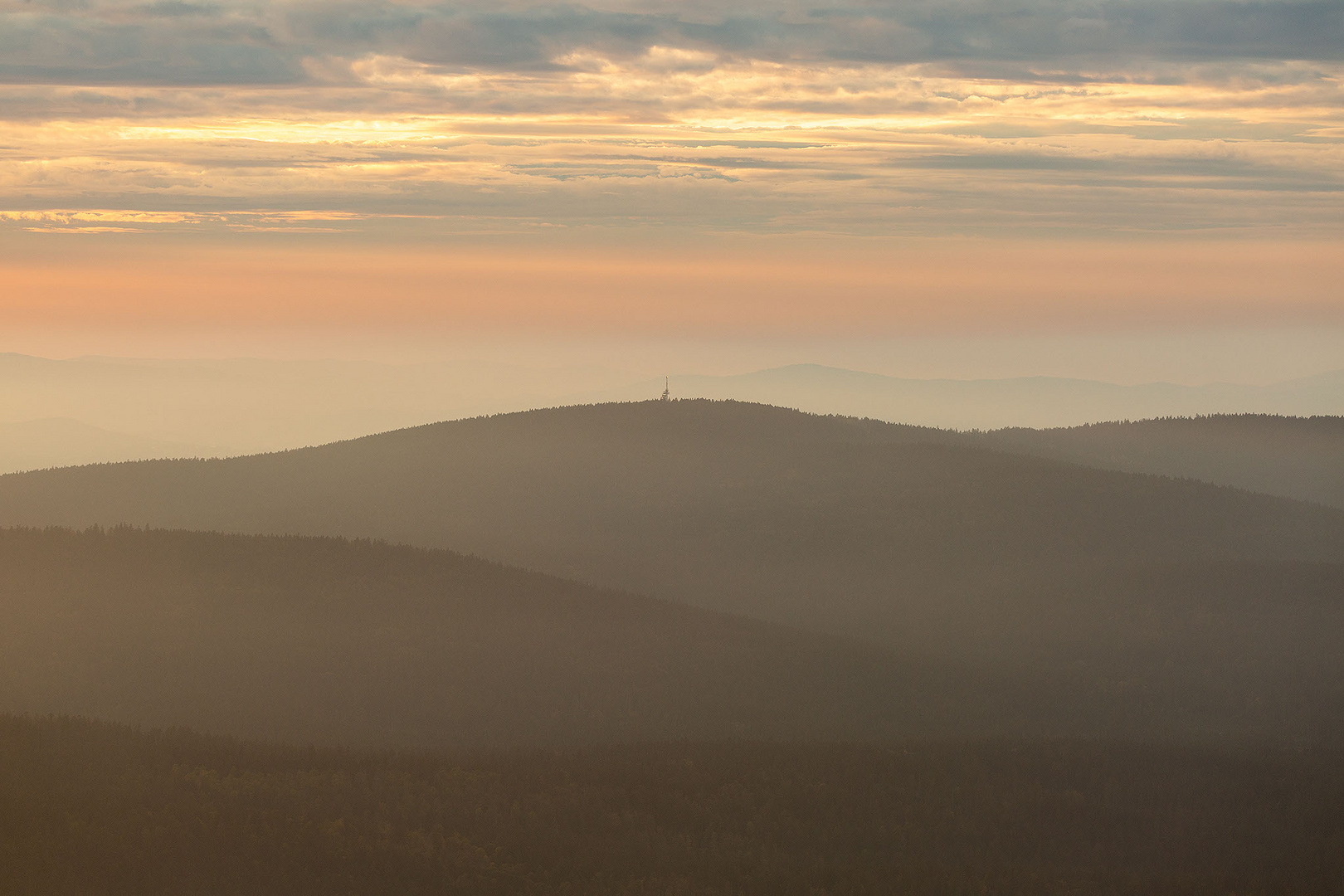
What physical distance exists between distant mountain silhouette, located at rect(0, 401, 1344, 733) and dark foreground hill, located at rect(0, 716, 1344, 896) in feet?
29.2

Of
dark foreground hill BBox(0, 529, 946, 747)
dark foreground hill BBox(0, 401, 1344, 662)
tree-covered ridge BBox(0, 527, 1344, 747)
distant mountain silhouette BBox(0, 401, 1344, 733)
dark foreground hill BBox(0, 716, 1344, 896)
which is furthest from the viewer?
dark foreground hill BBox(0, 401, 1344, 662)

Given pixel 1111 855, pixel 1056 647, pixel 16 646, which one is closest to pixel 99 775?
pixel 16 646

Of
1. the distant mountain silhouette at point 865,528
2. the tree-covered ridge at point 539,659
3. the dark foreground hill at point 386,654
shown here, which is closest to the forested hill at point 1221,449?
the distant mountain silhouette at point 865,528

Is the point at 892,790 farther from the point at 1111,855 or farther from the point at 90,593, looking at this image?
the point at 90,593

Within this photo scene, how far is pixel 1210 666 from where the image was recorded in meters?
32.8

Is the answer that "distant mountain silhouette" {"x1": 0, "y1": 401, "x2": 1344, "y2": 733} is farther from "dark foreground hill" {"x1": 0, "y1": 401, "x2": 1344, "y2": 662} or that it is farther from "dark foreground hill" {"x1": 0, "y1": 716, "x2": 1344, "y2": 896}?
"dark foreground hill" {"x1": 0, "y1": 716, "x2": 1344, "y2": 896}

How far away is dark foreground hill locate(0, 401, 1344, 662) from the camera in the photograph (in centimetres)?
4253

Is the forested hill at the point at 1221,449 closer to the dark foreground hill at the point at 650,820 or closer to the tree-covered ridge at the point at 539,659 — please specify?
the tree-covered ridge at the point at 539,659

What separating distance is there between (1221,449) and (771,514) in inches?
1401

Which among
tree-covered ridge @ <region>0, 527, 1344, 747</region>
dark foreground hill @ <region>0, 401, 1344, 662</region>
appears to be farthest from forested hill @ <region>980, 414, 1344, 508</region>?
tree-covered ridge @ <region>0, 527, 1344, 747</region>

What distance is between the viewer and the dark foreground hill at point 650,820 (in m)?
13.7

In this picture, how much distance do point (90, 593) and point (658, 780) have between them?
1879 centimetres

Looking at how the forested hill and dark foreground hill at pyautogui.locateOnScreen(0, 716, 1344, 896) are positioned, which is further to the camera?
the forested hill

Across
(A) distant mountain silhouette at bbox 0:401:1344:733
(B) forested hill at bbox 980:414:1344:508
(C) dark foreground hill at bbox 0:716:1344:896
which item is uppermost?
(B) forested hill at bbox 980:414:1344:508
